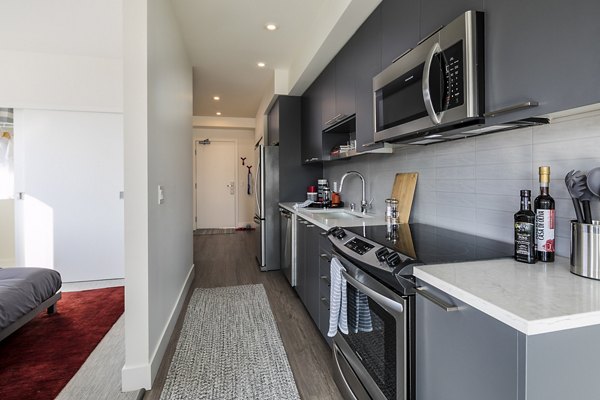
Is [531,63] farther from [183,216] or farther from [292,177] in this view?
[292,177]

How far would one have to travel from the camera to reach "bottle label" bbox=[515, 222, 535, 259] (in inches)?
41.1

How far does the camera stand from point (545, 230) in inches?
40.9

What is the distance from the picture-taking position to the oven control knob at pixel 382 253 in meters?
1.23

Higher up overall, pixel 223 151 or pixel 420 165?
pixel 223 151

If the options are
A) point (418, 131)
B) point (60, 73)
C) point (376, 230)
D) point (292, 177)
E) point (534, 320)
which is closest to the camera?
point (534, 320)

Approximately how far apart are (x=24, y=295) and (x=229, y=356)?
1564mm

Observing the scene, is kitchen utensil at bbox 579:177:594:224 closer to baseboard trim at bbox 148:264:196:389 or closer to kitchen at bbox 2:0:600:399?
kitchen at bbox 2:0:600:399

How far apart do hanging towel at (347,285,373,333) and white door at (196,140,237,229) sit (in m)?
6.47

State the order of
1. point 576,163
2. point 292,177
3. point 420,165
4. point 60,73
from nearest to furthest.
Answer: point 576,163, point 420,165, point 60,73, point 292,177

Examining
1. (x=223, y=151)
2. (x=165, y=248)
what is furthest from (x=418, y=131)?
(x=223, y=151)

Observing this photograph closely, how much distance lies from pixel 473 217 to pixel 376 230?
51 centimetres

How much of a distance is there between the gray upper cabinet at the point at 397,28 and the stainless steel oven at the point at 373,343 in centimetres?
118

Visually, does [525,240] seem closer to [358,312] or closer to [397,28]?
[358,312]

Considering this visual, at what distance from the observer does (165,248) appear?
2.21m
